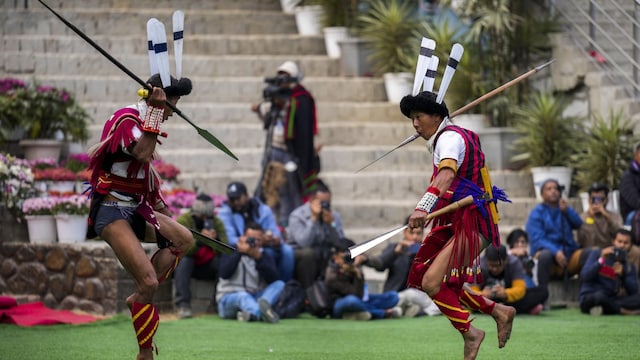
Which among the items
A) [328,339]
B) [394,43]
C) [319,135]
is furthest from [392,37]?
[328,339]

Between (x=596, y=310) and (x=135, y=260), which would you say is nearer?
(x=135, y=260)

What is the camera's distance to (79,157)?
56.4 feet

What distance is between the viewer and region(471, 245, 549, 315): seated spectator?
14.1 meters

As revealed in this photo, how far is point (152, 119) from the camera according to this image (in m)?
9.08

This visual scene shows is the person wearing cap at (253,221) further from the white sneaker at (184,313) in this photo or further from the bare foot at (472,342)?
the bare foot at (472,342)

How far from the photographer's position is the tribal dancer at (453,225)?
945 cm

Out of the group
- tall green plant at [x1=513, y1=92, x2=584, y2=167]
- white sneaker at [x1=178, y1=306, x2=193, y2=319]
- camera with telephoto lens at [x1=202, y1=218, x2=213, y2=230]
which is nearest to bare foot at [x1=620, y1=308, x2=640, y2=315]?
camera with telephoto lens at [x1=202, y1=218, x2=213, y2=230]

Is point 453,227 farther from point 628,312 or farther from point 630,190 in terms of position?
point 630,190

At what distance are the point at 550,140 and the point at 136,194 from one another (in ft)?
33.3

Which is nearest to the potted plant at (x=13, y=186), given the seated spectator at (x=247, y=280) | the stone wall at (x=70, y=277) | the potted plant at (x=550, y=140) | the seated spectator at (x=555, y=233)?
the stone wall at (x=70, y=277)

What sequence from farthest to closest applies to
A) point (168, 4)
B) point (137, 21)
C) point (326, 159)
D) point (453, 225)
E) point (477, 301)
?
1. point (168, 4)
2. point (137, 21)
3. point (326, 159)
4. point (477, 301)
5. point (453, 225)

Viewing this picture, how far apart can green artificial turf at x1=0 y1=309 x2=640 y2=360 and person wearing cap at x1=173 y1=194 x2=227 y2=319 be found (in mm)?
267

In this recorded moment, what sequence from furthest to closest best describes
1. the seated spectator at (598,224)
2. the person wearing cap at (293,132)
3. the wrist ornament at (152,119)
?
the person wearing cap at (293,132) < the seated spectator at (598,224) < the wrist ornament at (152,119)

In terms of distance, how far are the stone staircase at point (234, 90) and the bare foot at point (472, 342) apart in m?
8.21
